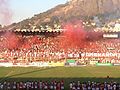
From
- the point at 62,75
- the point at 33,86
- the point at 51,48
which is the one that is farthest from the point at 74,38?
the point at 33,86

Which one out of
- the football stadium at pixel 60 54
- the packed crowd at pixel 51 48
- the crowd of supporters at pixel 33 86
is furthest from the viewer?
the packed crowd at pixel 51 48

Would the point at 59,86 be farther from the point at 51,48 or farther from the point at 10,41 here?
the point at 10,41

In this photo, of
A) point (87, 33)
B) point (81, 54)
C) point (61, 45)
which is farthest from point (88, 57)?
point (87, 33)

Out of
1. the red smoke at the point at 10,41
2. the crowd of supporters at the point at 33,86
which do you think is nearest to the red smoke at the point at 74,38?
the red smoke at the point at 10,41

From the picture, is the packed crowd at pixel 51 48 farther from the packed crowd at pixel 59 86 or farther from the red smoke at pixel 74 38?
the packed crowd at pixel 59 86

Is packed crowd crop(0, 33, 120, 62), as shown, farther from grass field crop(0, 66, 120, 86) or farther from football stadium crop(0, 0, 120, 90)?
grass field crop(0, 66, 120, 86)

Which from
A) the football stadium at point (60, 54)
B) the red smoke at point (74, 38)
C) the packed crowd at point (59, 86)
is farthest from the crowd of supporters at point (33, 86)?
the red smoke at point (74, 38)

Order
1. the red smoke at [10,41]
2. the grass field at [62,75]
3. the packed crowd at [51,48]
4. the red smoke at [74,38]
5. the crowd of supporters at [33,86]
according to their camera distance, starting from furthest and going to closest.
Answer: the red smoke at [74,38]
the red smoke at [10,41]
the packed crowd at [51,48]
the grass field at [62,75]
the crowd of supporters at [33,86]

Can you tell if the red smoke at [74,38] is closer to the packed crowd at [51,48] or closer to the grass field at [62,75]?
the packed crowd at [51,48]

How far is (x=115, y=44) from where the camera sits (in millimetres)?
70375

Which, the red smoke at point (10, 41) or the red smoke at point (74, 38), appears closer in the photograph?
the red smoke at point (10, 41)

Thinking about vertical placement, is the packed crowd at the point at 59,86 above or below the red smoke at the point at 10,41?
below

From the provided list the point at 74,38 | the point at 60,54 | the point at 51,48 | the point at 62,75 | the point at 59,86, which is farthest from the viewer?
the point at 74,38

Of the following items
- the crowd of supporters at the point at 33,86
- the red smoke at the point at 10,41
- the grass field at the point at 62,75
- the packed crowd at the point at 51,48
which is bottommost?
the grass field at the point at 62,75
